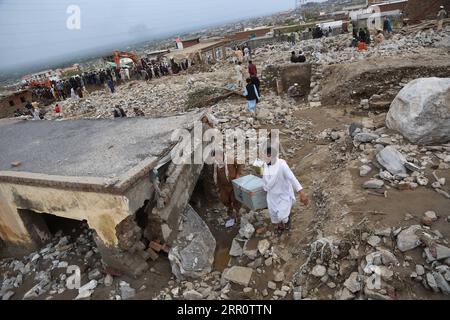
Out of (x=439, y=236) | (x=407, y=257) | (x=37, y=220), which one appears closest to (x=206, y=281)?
(x=407, y=257)

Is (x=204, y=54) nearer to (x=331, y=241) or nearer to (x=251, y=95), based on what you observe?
(x=251, y=95)

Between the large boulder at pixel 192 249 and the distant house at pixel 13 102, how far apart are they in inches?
799

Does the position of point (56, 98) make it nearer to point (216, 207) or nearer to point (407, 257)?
point (216, 207)

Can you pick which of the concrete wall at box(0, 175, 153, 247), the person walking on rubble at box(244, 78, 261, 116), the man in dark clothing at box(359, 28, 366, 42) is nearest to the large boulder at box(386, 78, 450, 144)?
the concrete wall at box(0, 175, 153, 247)

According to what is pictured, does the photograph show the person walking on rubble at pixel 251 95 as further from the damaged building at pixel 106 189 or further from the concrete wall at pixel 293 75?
the damaged building at pixel 106 189

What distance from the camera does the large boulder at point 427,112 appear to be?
4.75 meters

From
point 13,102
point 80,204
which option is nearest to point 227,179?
point 80,204

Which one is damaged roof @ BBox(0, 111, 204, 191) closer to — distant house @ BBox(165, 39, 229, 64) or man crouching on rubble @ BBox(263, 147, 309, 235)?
man crouching on rubble @ BBox(263, 147, 309, 235)

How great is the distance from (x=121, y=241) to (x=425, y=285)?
3231mm

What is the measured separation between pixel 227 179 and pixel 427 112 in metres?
3.20

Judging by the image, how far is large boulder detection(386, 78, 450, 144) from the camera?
4.75 m

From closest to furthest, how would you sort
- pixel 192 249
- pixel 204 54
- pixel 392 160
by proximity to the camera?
1. pixel 192 249
2. pixel 392 160
3. pixel 204 54

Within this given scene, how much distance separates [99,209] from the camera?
3836 millimetres

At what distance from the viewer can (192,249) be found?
4.27m
